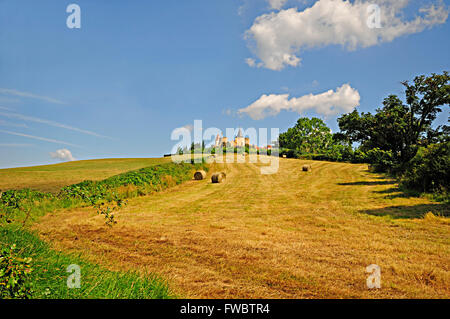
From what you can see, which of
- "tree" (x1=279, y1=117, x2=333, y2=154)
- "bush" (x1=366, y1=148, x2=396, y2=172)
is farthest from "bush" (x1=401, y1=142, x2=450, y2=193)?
"tree" (x1=279, y1=117, x2=333, y2=154)

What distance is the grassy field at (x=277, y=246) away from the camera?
5.01m

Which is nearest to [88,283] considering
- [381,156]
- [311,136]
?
[381,156]

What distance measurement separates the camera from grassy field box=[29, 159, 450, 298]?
5012mm

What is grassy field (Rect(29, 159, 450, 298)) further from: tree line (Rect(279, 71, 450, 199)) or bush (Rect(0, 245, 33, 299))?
tree line (Rect(279, 71, 450, 199))

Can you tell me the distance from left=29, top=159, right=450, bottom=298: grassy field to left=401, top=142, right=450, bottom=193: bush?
5.95 feet

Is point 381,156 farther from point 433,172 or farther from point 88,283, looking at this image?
point 88,283

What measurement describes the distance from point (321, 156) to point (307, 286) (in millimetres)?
59036

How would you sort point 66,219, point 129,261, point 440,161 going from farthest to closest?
point 440,161 < point 66,219 < point 129,261

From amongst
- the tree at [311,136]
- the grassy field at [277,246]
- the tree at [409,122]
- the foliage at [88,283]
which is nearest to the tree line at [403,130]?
the tree at [409,122]

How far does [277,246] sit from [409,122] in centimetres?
2052

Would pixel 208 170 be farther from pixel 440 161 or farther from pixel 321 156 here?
pixel 321 156

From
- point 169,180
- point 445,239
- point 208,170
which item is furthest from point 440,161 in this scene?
point 208,170

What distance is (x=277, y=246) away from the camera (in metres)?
7.34

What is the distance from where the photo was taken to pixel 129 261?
6547mm
